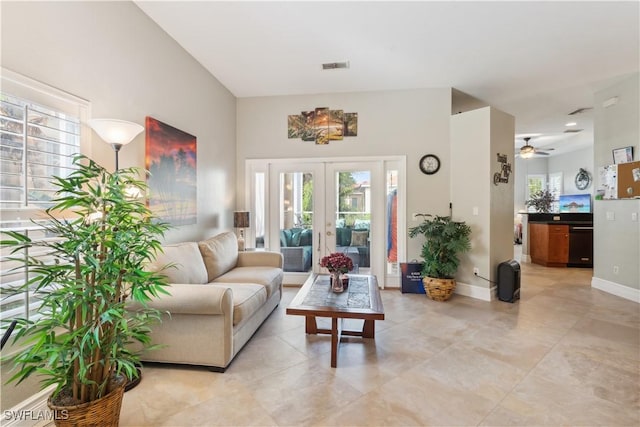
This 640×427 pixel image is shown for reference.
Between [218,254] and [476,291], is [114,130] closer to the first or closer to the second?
[218,254]

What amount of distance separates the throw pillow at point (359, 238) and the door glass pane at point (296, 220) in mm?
689

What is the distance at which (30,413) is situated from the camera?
1.69 meters

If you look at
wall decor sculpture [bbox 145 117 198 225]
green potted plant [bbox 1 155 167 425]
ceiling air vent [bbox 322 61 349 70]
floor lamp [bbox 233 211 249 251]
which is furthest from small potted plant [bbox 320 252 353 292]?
ceiling air vent [bbox 322 61 349 70]

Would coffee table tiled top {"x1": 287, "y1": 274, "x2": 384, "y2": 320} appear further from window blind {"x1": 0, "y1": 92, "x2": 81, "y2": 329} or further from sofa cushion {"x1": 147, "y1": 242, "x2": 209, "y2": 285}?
window blind {"x1": 0, "y1": 92, "x2": 81, "y2": 329}

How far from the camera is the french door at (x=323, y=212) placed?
14.9ft

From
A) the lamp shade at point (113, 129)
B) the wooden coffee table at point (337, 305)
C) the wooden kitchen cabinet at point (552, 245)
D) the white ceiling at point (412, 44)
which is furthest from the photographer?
the wooden kitchen cabinet at point (552, 245)

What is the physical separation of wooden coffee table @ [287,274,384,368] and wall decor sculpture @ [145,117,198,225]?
1646 millimetres

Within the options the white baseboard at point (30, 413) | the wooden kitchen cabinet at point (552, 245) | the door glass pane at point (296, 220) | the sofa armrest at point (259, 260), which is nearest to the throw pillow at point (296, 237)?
the door glass pane at point (296, 220)

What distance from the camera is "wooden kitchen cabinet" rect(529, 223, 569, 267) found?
231 inches

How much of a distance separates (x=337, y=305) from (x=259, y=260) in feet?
5.42

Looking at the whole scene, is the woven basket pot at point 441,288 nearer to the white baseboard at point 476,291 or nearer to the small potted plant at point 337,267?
the white baseboard at point 476,291

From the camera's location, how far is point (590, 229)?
19.0 ft

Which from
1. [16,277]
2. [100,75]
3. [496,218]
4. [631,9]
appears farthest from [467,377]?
[100,75]

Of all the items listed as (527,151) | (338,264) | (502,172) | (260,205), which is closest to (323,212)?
(260,205)
